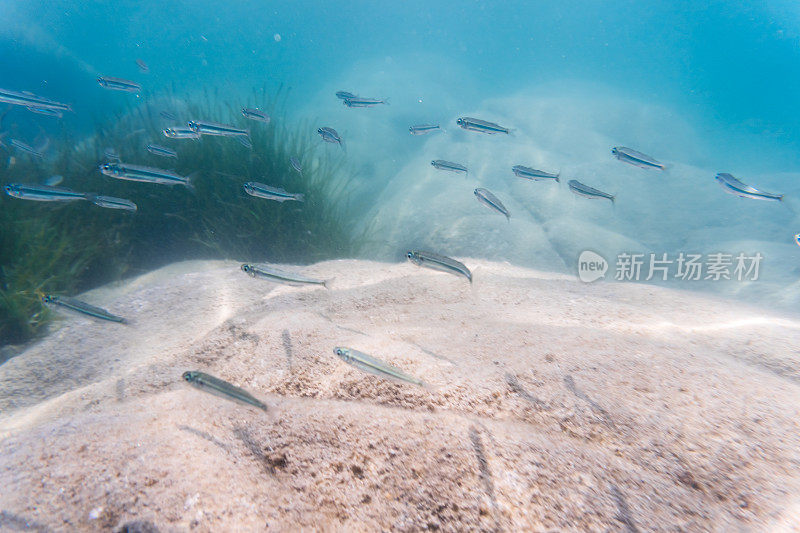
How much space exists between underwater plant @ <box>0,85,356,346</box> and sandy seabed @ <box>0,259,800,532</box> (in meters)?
3.51

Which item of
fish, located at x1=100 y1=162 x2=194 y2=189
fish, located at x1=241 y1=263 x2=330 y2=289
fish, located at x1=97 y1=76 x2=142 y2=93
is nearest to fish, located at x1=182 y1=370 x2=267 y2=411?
fish, located at x1=241 y1=263 x2=330 y2=289

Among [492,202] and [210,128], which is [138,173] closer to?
[210,128]

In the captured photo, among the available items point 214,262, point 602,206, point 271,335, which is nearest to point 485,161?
point 602,206

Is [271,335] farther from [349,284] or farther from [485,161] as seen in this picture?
[485,161]

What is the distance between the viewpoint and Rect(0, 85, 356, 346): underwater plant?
18.5 ft

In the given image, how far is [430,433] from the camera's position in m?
1.70

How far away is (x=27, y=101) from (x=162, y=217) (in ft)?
10.6

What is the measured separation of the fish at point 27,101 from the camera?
20.7ft

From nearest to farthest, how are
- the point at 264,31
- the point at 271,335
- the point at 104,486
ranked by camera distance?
1. the point at 104,486
2. the point at 271,335
3. the point at 264,31

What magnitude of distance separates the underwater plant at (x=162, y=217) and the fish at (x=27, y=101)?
934 millimetres

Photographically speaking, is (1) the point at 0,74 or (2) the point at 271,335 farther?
(1) the point at 0,74

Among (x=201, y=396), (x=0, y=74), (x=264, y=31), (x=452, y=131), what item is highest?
(x=264, y=31)

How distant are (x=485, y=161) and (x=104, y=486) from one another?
570 inches

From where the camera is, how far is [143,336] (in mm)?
3844
